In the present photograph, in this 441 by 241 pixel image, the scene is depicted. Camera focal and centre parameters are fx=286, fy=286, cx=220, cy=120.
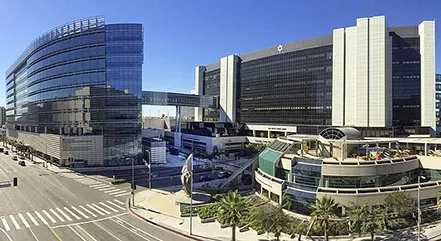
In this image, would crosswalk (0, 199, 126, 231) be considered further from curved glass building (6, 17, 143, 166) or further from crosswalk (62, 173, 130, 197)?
curved glass building (6, 17, 143, 166)

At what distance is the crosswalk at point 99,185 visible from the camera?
5669 cm

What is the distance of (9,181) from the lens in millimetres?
67812

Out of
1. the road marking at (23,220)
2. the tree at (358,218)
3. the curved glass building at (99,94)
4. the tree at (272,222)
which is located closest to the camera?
the tree at (272,222)

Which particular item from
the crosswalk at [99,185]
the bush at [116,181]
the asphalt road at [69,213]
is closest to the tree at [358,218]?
the asphalt road at [69,213]

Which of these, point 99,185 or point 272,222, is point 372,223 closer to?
point 272,222

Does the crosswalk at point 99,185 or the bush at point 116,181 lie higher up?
the bush at point 116,181

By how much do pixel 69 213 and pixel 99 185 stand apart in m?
19.9

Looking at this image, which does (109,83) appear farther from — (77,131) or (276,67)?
(276,67)

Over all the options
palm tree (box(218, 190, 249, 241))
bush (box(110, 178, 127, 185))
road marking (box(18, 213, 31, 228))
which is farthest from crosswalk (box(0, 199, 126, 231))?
palm tree (box(218, 190, 249, 241))

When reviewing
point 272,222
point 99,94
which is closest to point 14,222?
point 272,222

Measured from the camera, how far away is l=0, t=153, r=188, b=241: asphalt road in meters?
35.9

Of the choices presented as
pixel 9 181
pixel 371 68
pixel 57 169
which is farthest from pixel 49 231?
pixel 371 68

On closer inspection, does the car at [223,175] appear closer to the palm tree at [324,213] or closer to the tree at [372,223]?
the palm tree at [324,213]

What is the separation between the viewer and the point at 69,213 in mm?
44469
